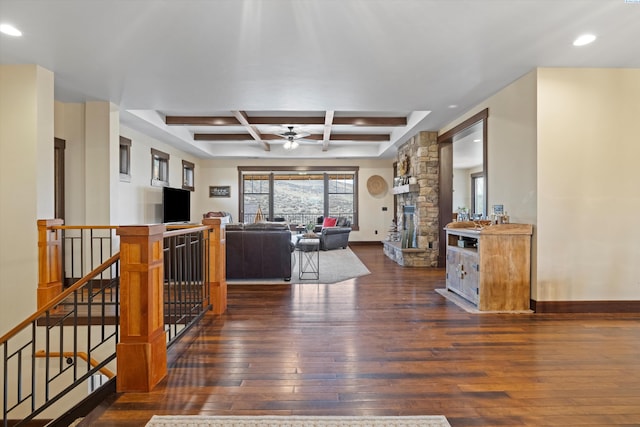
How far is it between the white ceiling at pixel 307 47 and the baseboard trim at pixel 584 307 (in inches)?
102

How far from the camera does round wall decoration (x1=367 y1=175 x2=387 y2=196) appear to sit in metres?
10.6

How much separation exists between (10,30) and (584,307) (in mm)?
6244

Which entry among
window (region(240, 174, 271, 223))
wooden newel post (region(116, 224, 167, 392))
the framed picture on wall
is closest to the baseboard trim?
wooden newel post (region(116, 224, 167, 392))

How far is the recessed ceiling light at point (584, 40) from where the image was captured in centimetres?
298

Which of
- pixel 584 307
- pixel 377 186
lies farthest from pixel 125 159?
pixel 584 307

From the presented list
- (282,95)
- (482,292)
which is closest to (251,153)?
(282,95)

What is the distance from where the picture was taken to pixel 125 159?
244 inches

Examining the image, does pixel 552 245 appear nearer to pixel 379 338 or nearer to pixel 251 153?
pixel 379 338

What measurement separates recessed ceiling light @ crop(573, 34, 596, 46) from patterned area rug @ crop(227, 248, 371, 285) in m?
4.06

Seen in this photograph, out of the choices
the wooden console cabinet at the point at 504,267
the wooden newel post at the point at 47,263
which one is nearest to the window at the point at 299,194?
the wooden newel post at the point at 47,263

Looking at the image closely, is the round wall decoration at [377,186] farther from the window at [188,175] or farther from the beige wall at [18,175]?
the beige wall at [18,175]

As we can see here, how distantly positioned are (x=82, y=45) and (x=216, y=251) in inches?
92.2

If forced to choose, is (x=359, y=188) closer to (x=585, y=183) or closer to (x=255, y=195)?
(x=255, y=195)

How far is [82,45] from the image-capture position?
3162 millimetres
